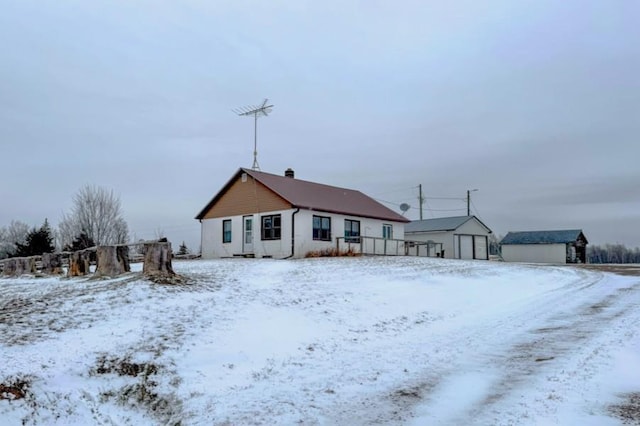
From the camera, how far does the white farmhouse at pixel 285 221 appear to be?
26.4 m

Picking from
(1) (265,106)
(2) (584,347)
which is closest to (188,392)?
(2) (584,347)

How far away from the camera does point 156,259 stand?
37.3 feet

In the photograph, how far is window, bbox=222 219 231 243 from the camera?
97.3 ft

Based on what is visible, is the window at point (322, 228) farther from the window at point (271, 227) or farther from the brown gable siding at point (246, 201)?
the brown gable siding at point (246, 201)

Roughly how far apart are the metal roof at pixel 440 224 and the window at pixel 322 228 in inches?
695

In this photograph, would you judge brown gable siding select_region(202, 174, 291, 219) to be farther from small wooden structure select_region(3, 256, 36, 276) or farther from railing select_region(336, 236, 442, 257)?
small wooden structure select_region(3, 256, 36, 276)

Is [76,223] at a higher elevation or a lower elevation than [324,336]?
higher

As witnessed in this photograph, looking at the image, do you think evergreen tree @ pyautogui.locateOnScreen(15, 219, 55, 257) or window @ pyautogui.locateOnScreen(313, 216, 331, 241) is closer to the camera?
window @ pyautogui.locateOnScreen(313, 216, 331, 241)

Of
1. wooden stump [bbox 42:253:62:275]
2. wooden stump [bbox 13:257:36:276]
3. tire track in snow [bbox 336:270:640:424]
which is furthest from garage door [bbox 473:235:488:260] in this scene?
wooden stump [bbox 13:257:36:276]

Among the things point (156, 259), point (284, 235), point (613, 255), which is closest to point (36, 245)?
point (284, 235)

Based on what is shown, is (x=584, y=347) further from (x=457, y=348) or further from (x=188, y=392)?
(x=188, y=392)

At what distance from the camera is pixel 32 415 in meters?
5.00

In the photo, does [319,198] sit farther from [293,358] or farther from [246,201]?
[293,358]

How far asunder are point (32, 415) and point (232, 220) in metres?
24.6
